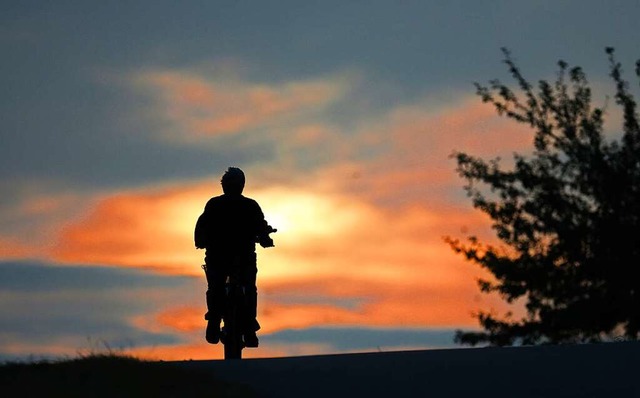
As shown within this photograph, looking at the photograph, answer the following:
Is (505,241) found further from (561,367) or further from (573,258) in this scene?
(561,367)

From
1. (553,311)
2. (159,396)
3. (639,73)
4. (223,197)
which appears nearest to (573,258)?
(553,311)

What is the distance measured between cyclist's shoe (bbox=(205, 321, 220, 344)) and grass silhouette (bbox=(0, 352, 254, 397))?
336 cm

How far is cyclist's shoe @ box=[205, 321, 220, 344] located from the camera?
15930mm

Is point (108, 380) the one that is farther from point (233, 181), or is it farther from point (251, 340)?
point (233, 181)

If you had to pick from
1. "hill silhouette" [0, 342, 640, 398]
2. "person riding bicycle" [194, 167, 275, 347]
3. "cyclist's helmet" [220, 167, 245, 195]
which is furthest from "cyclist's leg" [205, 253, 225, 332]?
"hill silhouette" [0, 342, 640, 398]

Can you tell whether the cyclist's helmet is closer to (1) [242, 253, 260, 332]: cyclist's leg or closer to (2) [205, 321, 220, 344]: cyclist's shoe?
(1) [242, 253, 260, 332]: cyclist's leg

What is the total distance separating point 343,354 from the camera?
1302cm

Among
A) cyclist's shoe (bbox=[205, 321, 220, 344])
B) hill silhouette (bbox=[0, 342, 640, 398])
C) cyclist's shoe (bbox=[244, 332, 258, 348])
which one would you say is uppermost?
cyclist's shoe (bbox=[205, 321, 220, 344])

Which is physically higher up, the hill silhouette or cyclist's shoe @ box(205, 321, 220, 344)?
cyclist's shoe @ box(205, 321, 220, 344)

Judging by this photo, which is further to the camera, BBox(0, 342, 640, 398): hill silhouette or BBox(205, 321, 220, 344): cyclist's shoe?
BBox(205, 321, 220, 344): cyclist's shoe

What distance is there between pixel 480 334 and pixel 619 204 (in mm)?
4367

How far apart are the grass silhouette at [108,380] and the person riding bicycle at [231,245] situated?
3.44 meters

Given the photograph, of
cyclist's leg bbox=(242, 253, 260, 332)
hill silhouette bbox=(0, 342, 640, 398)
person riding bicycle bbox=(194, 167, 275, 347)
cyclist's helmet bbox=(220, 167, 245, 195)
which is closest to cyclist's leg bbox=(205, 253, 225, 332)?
person riding bicycle bbox=(194, 167, 275, 347)

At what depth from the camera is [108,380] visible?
11375 millimetres
